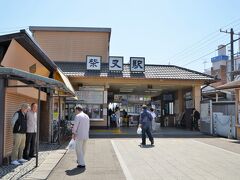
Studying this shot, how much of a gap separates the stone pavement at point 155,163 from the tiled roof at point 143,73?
9854 mm

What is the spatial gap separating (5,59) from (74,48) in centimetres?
1831

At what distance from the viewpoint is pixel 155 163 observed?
10492mm

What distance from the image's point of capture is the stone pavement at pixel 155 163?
867cm

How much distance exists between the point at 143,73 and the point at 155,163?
14589mm

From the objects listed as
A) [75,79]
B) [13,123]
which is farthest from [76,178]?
[75,79]

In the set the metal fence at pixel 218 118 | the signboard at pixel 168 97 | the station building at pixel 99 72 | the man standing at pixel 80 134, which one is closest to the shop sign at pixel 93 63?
the station building at pixel 99 72

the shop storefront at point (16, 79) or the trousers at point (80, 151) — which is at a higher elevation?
the shop storefront at point (16, 79)

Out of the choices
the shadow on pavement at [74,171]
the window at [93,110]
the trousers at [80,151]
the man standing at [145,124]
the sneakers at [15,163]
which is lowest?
the shadow on pavement at [74,171]

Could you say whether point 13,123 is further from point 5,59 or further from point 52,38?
point 52,38

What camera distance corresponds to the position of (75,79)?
23719mm

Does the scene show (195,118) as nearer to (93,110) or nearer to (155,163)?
(93,110)

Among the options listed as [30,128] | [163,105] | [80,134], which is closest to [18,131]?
[30,128]

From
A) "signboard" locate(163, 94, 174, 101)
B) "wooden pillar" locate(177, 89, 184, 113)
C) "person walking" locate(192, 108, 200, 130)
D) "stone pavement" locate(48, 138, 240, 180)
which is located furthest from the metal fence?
"signboard" locate(163, 94, 174, 101)

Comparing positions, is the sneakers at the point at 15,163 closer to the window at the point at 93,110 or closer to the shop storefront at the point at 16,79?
the shop storefront at the point at 16,79
